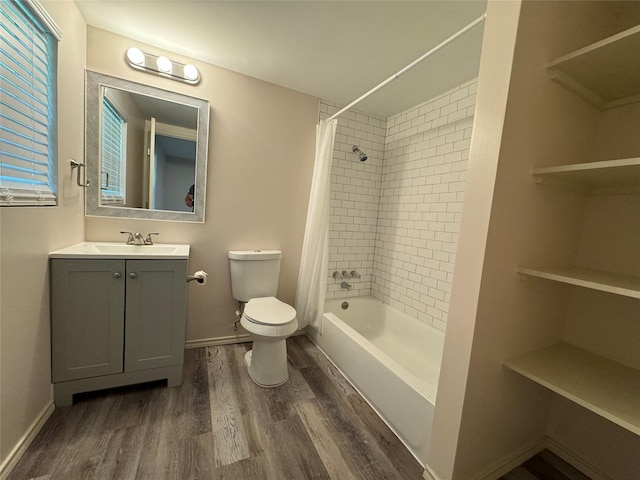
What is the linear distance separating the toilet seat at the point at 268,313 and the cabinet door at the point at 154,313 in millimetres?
419

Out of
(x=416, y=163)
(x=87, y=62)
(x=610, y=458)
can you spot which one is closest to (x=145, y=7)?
(x=87, y=62)

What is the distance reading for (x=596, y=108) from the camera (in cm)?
119

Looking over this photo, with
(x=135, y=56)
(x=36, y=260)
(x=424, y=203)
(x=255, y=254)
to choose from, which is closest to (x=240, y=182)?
(x=255, y=254)

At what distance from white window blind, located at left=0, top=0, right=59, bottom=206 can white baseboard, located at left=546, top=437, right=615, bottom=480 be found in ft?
9.05

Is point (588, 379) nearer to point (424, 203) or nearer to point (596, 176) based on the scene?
point (596, 176)

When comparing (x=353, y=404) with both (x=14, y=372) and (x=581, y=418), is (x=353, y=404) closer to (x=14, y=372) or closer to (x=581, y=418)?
(x=581, y=418)

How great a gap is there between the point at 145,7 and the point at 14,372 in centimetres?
191

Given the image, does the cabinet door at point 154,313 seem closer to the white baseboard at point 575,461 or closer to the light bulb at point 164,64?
the light bulb at point 164,64

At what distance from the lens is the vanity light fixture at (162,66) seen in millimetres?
1707

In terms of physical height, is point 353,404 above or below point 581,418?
below

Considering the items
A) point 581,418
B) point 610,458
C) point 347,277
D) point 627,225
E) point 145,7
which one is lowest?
point 610,458

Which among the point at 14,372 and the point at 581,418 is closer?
the point at 14,372

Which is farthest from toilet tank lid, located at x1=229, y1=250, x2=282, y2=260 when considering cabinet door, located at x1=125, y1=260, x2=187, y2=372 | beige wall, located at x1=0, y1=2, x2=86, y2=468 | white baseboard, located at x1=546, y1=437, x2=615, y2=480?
white baseboard, located at x1=546, y1=437, x2=615, y2=480

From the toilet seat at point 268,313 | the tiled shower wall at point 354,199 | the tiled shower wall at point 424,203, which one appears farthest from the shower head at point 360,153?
the toilet seat at point 268,313
